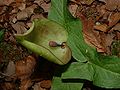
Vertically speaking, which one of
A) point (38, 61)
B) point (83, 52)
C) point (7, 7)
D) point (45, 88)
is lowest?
point (45, 88)

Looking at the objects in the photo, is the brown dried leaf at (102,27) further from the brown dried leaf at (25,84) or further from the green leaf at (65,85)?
the brown dried leaf at (25,84)

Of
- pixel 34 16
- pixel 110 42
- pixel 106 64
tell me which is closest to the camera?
pixel 106 64

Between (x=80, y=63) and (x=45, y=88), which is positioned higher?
(x=80, y=63)

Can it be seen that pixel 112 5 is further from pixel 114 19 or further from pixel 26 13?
pixel 26 13

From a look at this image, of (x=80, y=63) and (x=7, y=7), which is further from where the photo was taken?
(x=7, y=7)

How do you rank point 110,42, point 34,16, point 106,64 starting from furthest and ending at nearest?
1. point 34,16
2. point 110,42
3. point 106,64

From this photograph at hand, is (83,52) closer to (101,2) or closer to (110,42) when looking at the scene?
(110,42)

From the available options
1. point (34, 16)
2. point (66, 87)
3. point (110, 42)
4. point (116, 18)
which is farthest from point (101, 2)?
point (66, 87)
